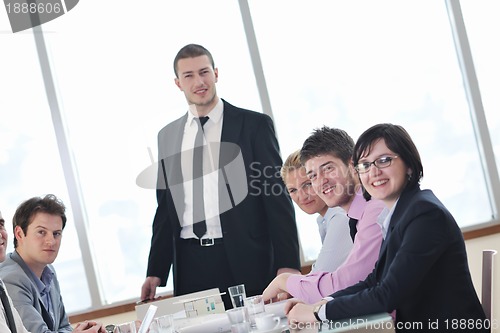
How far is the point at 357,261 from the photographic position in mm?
2621

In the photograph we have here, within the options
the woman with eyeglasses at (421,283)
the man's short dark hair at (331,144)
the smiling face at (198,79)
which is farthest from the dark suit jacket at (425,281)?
the smiling face at (198,79)

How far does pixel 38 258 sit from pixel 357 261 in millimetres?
1530

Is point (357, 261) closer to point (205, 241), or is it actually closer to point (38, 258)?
point (205, 241)

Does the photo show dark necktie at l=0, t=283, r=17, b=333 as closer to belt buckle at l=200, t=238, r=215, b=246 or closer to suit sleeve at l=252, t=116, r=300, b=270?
belt buckle at l=200, t=238, r=215, b=246

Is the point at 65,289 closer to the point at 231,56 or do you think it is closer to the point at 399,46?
the point at 231,56

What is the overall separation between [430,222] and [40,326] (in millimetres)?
1680

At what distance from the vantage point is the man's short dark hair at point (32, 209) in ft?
11.4

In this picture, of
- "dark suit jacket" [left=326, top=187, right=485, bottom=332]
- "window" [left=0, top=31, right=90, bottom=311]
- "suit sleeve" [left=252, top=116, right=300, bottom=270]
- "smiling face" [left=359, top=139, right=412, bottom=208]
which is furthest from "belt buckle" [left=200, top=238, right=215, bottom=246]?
"window" [left=0, top=31, right=90, bottom=311]

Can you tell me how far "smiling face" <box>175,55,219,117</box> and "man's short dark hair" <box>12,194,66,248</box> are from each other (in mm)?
849

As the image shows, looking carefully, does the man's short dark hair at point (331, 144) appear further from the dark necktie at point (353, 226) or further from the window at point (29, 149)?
the window at point (29, 149)

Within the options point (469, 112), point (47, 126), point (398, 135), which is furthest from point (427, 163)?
point (398, 135)

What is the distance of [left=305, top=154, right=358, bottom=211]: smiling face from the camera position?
2.87 metres

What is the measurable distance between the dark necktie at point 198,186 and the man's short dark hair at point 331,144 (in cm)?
93

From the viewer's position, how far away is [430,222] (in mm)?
2146
